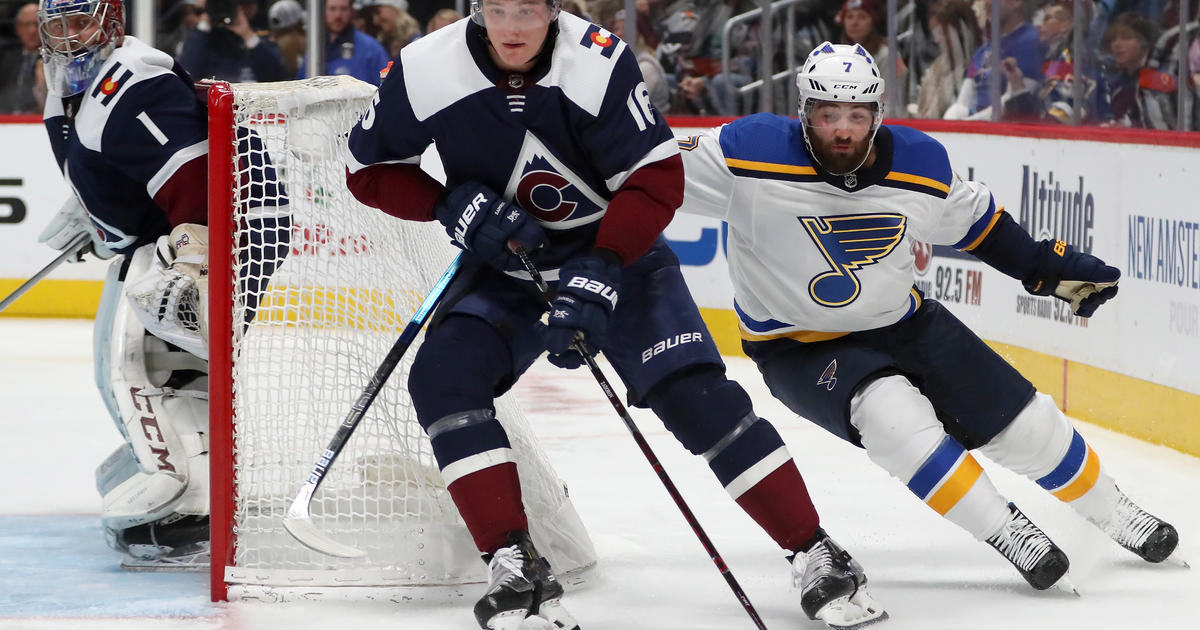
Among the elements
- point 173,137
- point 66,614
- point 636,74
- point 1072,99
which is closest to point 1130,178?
point 1072,99

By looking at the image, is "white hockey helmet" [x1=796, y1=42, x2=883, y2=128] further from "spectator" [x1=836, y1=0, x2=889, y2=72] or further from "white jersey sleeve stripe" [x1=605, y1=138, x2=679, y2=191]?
"spectator" [x1=836, y1=0, x2=889, y2=72]

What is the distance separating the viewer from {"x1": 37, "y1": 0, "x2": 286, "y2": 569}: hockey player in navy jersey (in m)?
3.26

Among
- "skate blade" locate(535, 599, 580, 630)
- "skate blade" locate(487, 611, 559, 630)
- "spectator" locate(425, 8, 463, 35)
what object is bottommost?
"skate blade" locate(535, 599, 580, 630)

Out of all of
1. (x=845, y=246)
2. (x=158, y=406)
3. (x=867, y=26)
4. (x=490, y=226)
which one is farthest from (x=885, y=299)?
(x=867, y=26)

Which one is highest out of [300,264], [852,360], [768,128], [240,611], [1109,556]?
[768,128]

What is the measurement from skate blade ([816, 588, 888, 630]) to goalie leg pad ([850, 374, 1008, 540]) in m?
0.25

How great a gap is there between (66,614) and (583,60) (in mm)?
1413

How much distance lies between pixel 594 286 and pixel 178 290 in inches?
38.0

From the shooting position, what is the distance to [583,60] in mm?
2805

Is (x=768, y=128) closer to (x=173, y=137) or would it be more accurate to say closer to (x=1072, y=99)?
(x=173, y=137)

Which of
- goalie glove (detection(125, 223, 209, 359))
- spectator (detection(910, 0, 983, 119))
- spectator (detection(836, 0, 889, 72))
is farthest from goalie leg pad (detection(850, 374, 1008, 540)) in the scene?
spectator (detection(836, 0, 889, 72))

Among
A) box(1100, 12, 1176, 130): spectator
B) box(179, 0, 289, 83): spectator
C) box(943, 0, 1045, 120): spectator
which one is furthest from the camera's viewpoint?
box(179, 0, 289, 83): spectator

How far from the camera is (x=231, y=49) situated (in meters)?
8.03

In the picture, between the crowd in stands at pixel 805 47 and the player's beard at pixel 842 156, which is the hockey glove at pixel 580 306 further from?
the crowd in stands at pixel 805 47
